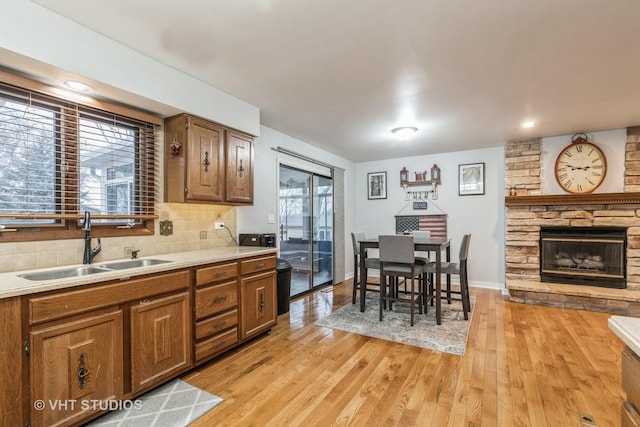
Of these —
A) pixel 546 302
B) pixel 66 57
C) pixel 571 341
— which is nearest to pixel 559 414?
pixel 571 341

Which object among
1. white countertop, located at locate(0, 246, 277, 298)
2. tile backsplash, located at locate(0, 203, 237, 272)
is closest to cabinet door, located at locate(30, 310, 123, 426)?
white countertop, located at locate(0, 246, 277, 298)

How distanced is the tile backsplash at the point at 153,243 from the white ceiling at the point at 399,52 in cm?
122

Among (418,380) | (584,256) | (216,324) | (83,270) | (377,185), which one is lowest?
(418,380)

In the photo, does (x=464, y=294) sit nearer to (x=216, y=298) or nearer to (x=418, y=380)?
(x=418, y=380)

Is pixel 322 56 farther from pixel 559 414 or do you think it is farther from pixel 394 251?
pixel 559 414

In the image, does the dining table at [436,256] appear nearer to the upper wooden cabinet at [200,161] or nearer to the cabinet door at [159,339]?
the upper wooden cabinet at [200,161]

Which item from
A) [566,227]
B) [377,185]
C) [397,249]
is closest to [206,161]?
[397,249]

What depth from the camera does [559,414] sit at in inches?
73.7

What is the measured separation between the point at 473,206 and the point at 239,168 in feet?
13.3

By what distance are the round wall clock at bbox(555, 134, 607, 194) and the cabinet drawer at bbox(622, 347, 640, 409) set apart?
4.45 meters

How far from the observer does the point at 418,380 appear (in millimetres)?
2268

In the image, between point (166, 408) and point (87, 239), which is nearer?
point (166, 408)

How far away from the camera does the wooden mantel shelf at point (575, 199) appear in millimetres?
3980

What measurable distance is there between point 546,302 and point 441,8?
4134mm
